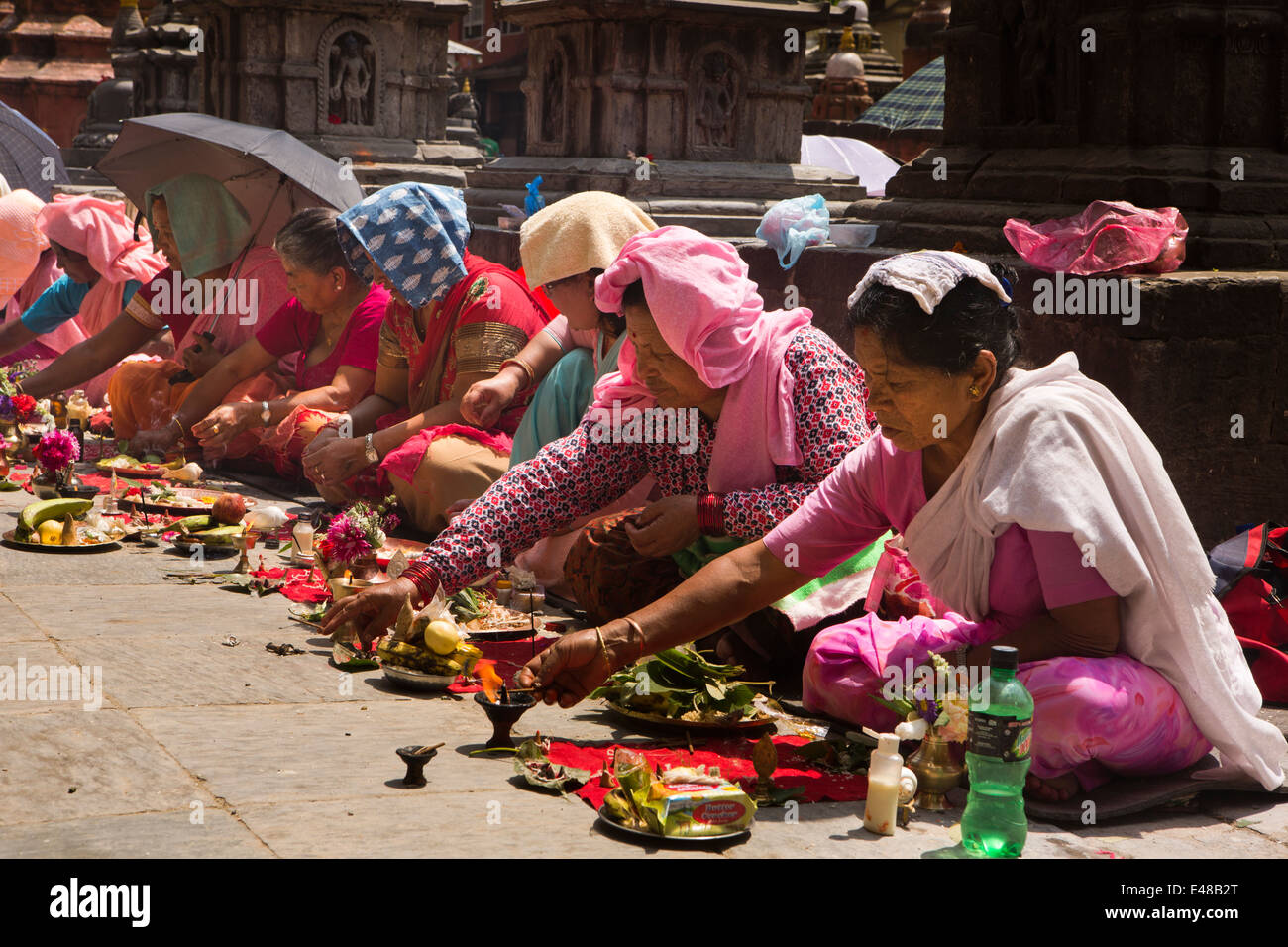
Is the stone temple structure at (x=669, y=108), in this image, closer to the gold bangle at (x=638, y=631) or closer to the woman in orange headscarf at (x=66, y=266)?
the woman in orange headscarf at (x=66, y=266)

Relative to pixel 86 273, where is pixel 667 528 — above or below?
below

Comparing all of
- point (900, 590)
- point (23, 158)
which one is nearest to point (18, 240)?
point (23, 158)

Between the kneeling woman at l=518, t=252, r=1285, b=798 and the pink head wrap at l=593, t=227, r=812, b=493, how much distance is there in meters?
0.85

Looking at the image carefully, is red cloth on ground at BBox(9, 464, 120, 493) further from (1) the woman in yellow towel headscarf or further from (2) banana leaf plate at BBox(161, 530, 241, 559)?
(1) the woman in yellow towel headscarf

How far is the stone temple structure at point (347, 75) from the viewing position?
11.8 metres

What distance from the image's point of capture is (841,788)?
343 cm

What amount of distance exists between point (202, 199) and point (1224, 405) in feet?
17.2

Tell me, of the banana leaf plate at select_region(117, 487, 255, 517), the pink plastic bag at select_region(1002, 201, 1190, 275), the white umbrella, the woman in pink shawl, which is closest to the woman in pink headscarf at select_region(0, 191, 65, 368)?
the woman in pink shawl

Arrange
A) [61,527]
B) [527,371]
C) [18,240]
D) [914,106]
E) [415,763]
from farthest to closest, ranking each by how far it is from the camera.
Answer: [914,106] → [18,240] → [527,371] → [61,527] → [415,763]

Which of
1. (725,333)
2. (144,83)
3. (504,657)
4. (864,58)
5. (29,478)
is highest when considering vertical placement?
(864,58)

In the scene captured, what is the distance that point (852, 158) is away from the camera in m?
15.7

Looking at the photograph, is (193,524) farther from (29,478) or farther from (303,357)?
(303,357)

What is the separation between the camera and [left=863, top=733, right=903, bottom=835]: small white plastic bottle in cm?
311

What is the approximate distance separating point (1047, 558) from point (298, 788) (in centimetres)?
168
